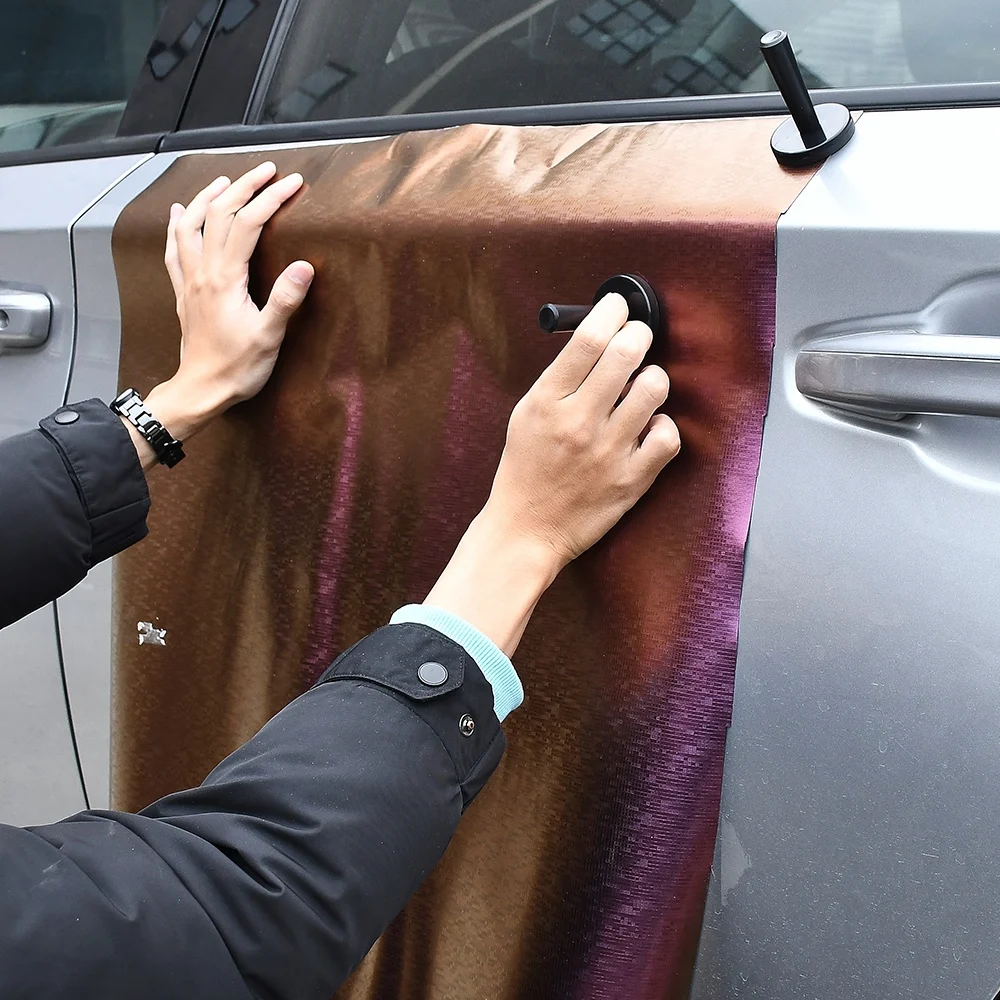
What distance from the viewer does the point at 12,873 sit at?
0.64m

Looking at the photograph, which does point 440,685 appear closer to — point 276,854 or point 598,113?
point 276,854

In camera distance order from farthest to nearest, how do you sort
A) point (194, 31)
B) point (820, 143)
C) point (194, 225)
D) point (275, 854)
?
point (194, 31), point (194, 225), point (820, 143), point (275, 854)

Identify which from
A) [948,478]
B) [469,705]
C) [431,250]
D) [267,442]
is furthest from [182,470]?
[948,478]

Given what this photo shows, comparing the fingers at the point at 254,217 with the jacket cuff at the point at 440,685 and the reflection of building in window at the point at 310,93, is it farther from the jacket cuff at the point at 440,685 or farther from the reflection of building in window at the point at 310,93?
the jacket cuff at the point at 440,685

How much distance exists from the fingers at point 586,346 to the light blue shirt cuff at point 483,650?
18 centimetres

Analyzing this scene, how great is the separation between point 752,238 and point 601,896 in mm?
491

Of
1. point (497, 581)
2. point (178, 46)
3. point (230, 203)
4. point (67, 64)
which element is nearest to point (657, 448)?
point (497, 581)

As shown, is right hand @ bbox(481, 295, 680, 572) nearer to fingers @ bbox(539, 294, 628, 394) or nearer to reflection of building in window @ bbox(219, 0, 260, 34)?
fingers @ bbox(539, 294, 628, 394)

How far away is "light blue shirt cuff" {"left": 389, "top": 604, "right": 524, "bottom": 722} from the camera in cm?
81

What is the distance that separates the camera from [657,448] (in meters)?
0.80

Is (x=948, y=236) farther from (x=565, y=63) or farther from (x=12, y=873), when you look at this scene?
(x=12, y=873)

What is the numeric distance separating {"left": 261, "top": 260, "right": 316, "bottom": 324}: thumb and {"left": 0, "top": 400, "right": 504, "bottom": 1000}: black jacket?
0.39m

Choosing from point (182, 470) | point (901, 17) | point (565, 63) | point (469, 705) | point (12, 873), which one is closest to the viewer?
point (12, 873)

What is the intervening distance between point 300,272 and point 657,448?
0.42 m
